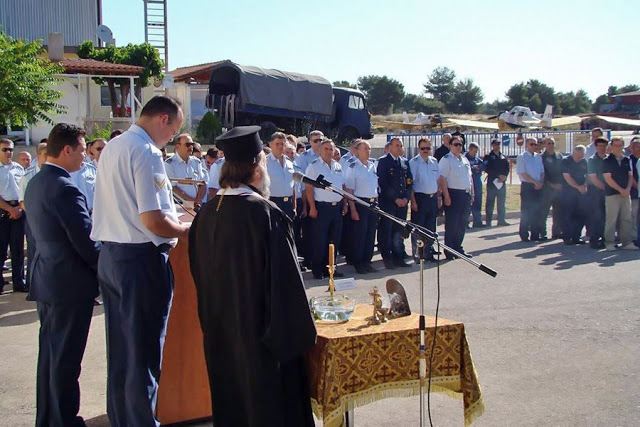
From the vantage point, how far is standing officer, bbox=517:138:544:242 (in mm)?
14211

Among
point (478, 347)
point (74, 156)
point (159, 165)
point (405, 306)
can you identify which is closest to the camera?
point (159, 165)

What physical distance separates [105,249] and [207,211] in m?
0.79

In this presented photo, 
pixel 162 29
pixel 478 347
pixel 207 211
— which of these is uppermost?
pixel 162 29

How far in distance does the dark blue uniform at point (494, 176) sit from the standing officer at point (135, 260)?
1258 cm

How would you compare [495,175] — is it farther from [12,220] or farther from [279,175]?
[12,220]

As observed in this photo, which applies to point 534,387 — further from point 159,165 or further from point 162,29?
point 162,29

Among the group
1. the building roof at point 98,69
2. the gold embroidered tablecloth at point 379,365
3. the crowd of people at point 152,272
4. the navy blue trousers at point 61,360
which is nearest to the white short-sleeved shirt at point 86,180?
the crowd of people at point 152,272

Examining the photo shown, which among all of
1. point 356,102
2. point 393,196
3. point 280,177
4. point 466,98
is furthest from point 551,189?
point 466,98

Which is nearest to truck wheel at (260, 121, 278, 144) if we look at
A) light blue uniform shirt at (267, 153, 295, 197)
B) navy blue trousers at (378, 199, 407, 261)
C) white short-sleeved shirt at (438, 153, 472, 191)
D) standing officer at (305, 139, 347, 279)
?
white short-sleeved shirt at (438, 153, 472, 191)

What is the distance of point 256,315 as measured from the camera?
3607 mm

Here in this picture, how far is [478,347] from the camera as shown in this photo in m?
6.84

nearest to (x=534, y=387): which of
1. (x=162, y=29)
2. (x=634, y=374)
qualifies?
(x=634, y=374)

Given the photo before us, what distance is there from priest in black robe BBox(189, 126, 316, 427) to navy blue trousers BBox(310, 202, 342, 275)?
654cm

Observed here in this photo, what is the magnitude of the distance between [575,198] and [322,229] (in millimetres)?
5958
